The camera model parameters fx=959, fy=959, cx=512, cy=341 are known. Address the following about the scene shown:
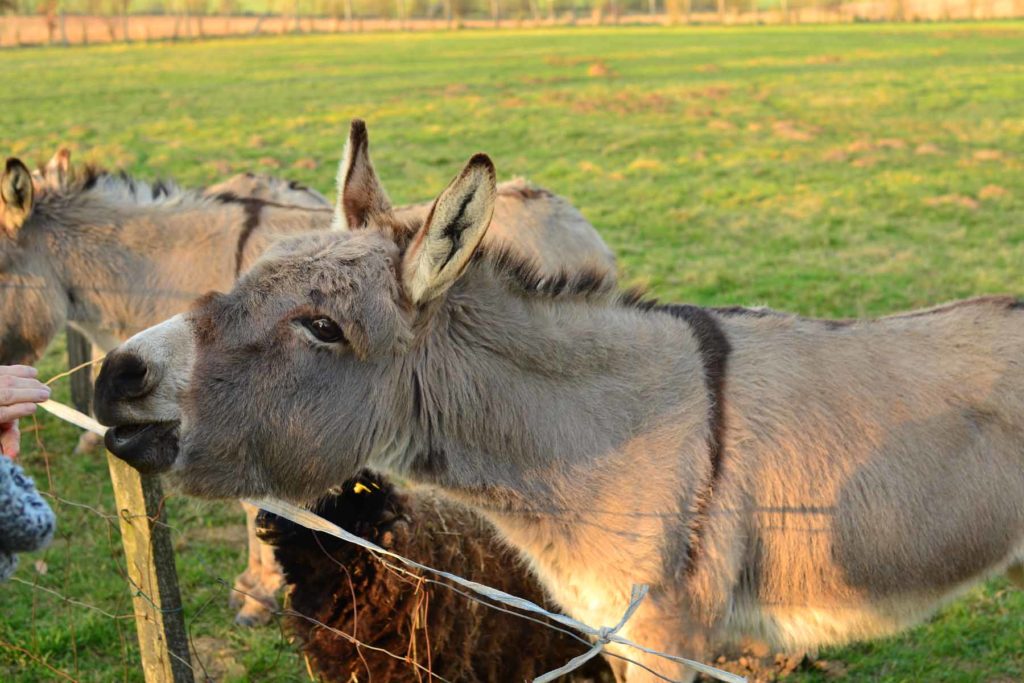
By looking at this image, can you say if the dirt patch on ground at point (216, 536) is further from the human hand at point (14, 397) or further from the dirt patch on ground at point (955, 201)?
the dirt patch on ground at point (955, 201)

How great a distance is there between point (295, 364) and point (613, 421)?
985 millimetres

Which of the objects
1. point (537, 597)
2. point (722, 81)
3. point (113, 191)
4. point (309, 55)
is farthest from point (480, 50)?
point (537, 597)

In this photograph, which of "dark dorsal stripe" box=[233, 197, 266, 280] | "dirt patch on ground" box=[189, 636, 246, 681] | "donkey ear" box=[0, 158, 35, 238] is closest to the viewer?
"dirt patch on ground" box=[189, 636, 246, 681]

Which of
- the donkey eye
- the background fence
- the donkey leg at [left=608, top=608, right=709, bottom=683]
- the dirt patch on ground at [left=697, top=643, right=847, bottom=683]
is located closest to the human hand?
the donkey eye

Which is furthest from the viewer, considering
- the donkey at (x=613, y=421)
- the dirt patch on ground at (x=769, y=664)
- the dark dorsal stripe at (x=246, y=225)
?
the dark dorsal stripe at (x=246, y=225)

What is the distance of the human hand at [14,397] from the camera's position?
2211 mm

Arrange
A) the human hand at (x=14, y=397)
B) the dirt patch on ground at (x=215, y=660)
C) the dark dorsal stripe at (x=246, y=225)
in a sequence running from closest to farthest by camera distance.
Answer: the human hand at (x=14, y=397) < the dirt patch on ground at (x=215, y=660) < the dark dorsal stripe at (x=246, y=225)

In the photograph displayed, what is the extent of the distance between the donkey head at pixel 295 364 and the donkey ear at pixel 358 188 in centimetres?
25

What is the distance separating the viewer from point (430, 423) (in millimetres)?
2809

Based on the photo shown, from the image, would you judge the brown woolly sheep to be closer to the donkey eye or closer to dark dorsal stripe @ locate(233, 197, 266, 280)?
the donkey eye

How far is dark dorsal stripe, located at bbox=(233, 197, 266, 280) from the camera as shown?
5559 mm

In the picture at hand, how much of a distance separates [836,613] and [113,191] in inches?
185

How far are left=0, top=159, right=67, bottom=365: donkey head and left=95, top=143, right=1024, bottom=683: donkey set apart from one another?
3044mm

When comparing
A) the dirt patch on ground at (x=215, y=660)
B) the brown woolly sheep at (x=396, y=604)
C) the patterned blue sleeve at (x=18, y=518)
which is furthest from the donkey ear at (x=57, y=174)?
the patterned blue sleeve at (x=18, y=518)
